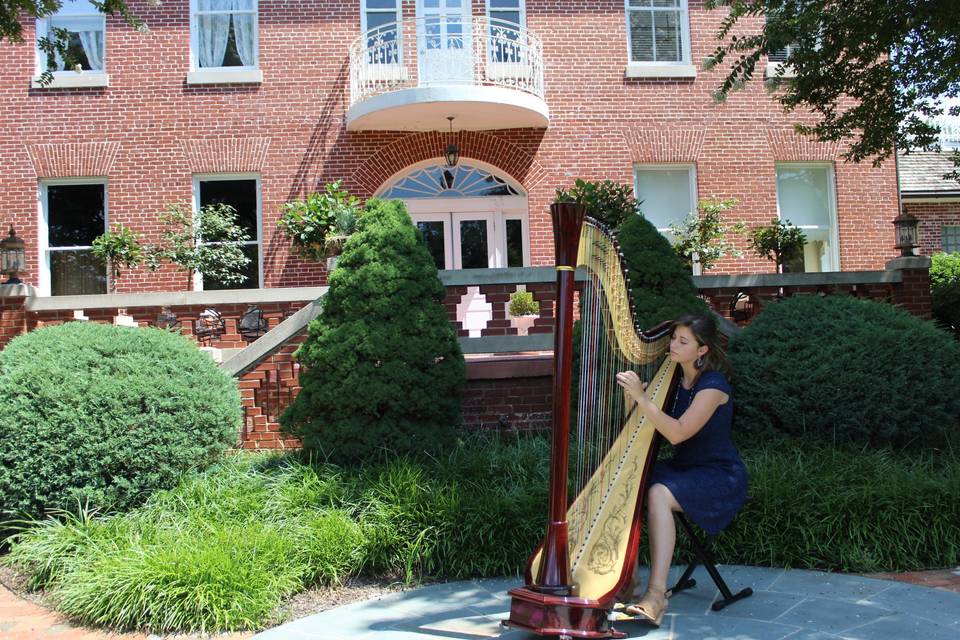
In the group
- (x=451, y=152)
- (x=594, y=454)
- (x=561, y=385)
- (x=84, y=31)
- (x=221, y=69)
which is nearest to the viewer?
(x=561, y=385)

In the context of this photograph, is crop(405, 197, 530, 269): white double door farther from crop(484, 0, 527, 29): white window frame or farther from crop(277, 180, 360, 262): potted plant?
crop(484, 0, 527, 29): white window frame

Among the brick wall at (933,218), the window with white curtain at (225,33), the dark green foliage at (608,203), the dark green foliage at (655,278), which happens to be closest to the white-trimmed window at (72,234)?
the window with white curtain at (225,33)

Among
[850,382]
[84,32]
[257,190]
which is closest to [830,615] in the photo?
[850,382]

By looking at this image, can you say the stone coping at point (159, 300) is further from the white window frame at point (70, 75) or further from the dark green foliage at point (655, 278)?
the white window frame at point (70, 75)

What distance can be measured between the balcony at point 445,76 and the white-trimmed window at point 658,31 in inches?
74.0

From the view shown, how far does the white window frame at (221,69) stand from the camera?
12922 mm

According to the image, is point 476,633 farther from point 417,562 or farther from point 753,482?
point 753,482

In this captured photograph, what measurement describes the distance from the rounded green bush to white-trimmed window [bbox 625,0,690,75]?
33.6 feet

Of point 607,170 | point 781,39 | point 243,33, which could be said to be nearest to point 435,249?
point 607,170

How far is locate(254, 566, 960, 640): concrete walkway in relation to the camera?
3932 mm

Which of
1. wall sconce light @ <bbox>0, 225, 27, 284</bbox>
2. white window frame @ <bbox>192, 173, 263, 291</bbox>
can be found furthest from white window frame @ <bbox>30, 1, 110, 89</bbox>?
wall sconce light @ <bbox>0, 225, 27, 284</bbox>

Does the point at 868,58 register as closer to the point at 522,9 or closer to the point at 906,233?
the point at 906,233

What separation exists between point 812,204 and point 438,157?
6.47 meters

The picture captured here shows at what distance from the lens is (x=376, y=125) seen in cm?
1273
